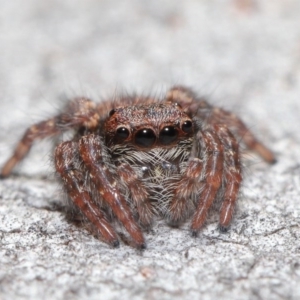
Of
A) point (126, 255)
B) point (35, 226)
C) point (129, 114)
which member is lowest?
point (35, 226)

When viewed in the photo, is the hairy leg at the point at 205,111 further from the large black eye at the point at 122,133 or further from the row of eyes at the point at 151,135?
the large black eye at the point at 122,133

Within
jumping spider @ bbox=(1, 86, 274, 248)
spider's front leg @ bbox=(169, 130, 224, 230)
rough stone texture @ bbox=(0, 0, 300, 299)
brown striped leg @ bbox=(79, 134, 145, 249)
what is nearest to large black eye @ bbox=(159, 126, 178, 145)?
jumping spider @ bbox=(1, 86, 274, 248)

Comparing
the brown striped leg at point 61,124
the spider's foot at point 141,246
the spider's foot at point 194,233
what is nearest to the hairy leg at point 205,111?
the brown striped leg at point 61,124

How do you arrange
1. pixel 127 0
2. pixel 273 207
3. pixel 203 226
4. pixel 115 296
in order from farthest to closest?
pixel 127 0 < pixel 273 207 < pixel 203 226 < pixel 115 296

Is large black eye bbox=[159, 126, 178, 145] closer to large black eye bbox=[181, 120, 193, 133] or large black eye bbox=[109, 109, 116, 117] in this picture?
large black eye bbox=[181, 120, 193, 133]

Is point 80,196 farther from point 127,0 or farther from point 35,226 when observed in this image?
point 127,0

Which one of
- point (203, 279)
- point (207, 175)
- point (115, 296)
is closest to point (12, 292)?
point (115, 296)

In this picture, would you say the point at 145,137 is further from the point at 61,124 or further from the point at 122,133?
the point at 61,124
